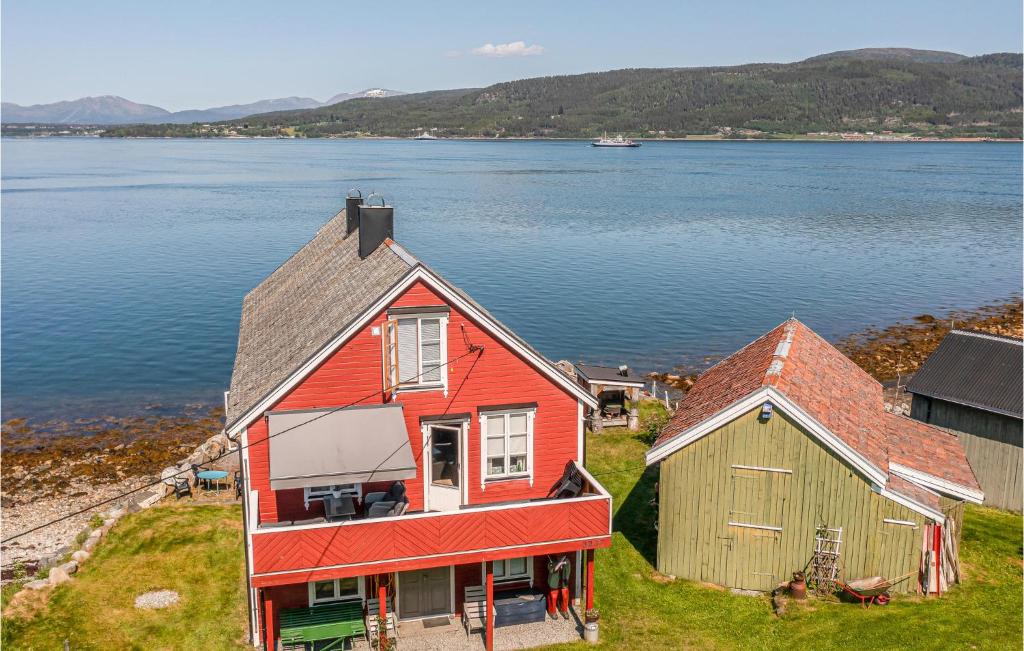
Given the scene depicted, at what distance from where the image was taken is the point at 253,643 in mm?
21703

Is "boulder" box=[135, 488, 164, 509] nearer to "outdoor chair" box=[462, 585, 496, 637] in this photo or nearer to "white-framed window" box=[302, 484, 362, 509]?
"white-framed window" box=[302, 484, 362, 509]

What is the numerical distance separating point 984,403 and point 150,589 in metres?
28.1

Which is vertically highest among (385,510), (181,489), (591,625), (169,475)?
(385,510)

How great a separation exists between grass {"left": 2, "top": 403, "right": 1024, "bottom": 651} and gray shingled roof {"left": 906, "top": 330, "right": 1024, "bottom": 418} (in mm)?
4324

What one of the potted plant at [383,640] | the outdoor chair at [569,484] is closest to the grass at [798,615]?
the outdoor chair at [569,484]

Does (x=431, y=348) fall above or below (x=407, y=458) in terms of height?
above

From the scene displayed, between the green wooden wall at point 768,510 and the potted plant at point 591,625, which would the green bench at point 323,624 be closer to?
the potted plant at point 591,625

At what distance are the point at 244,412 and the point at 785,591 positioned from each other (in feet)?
50.0

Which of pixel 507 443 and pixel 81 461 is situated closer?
pixel 507 443

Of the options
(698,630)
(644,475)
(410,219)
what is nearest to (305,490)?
(698,630)

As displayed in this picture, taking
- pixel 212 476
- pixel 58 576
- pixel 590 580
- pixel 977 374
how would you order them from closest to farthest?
pixel 590 580, pixel 58 576, pixel 977 374, pixel 212 476

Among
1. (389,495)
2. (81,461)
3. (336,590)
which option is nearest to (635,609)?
(389,495)

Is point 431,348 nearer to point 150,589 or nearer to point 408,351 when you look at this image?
point 408,351

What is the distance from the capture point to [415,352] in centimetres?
2183
